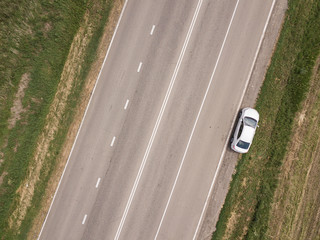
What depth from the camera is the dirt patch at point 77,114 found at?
19438 millimetres

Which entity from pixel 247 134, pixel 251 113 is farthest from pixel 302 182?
pixel 251 113

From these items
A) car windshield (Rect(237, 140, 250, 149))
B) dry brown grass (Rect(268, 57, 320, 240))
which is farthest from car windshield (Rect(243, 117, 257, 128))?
dry brown grass (Rect(268, 57, 320, 240))

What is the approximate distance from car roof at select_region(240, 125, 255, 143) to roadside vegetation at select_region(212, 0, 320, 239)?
107 centimetres

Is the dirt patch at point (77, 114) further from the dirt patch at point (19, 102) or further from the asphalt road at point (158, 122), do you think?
the dirt patch at point (19, 102)

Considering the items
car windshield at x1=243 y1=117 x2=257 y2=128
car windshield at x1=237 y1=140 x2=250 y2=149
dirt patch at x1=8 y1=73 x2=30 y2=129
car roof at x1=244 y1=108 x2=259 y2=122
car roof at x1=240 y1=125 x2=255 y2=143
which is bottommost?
dirt patch at x1=8 y1=73 x2=30 y2=129

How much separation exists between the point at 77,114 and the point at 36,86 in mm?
3277

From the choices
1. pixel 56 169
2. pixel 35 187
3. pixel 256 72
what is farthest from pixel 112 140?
pixel 256 72

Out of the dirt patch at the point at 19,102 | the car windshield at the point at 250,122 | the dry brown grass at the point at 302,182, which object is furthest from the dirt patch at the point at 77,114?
the dry brown grass at the point at 302,182

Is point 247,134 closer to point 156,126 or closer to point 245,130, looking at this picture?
point 245,130

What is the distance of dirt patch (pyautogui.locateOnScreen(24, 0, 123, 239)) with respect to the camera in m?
19.4

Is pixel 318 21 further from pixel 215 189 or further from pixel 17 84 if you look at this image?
pixel 17 84

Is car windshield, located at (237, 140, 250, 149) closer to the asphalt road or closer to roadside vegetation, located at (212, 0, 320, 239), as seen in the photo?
roadside vegetation, located at (212, 0, 320, 239)

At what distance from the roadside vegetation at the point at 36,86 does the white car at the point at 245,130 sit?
1146 cm

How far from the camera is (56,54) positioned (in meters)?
19.0
